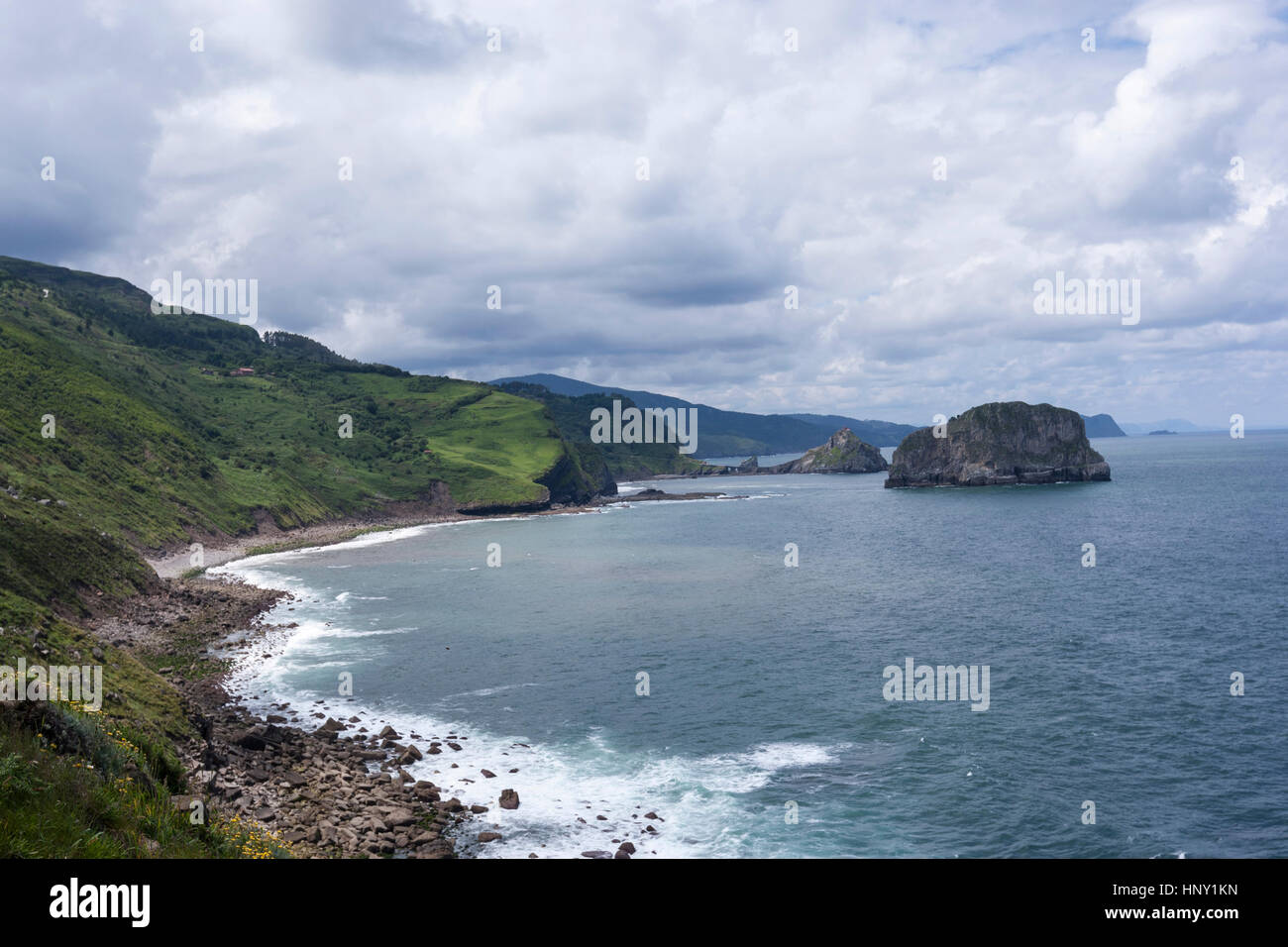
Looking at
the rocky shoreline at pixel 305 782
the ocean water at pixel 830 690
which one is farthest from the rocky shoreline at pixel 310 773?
the ocean water at pixel 830 690

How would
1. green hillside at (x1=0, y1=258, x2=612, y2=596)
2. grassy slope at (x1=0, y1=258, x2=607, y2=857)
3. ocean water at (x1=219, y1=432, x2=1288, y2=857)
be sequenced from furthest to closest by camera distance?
green hillside at (x1=0, y1=258, x2=612, y2=596) → ocean water at (x1=219, y1=432, x2=1288, y2=857) → grassy slope at (x1=0, y1=258, x2=607, y2=857)

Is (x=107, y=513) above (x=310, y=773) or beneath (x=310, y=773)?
above

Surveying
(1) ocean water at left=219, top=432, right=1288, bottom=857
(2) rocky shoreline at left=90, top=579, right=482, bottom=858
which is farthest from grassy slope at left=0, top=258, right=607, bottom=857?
(1) ocean water at left=219, top=432, right=1288, bottom=857

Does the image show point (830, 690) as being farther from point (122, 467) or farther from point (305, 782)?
point (122, 467)

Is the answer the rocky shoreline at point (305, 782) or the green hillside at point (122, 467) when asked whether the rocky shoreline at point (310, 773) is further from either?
the green hillside at point (122, 467)

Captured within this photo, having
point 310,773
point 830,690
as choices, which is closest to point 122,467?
point 310,773

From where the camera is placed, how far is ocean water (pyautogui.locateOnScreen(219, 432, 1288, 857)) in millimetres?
31906

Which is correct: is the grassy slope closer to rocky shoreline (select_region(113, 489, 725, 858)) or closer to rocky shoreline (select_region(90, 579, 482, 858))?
rocky shoreline (select_region(90, 579, 482, 858))

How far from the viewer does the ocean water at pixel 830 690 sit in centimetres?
3191

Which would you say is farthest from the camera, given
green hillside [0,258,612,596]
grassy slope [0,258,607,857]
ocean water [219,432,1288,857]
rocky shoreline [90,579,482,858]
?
green hillside [0,258,612,596]

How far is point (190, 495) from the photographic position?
127 m

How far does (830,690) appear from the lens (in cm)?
4881

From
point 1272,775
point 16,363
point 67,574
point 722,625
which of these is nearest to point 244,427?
point 16,363
